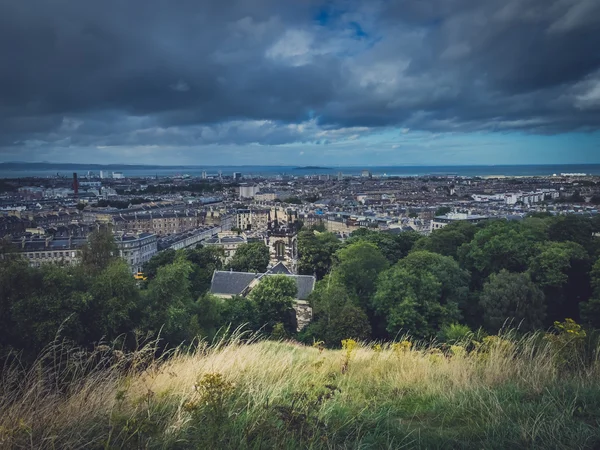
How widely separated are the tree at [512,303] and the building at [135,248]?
3654 cm

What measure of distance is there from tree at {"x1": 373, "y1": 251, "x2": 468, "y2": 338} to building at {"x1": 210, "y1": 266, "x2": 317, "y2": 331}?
5.11 meters

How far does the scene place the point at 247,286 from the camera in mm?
26953

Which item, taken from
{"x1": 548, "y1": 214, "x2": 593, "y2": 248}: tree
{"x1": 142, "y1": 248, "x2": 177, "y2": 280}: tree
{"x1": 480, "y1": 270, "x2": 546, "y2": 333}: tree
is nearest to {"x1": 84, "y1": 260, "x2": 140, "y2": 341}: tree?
{"x1": 480, "y1": 270, "x2": 546, "y2": 333}: tree

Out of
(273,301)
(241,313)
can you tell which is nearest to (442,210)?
(273,301)

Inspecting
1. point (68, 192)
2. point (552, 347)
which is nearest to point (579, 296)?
point (552, 347)

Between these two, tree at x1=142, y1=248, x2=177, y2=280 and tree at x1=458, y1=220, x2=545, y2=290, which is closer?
tree at x1=458, y1=220, x2=545, y2=290

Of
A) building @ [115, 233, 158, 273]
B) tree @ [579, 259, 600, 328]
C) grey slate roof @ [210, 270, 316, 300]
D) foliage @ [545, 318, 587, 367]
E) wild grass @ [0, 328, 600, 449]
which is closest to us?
wild grass @ [0, 328, 600, 449]

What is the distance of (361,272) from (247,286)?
26.1 ft

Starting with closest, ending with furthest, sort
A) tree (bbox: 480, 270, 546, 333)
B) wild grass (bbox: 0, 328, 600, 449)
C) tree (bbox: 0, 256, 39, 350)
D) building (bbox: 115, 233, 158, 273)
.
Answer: wild grass (bbox: 0, 328, 600, 449), tree (bbox: 0, 256, 39, 350), tree (bbox: 480, 270, 546, 333), building (bbox: 115, 233, 158, 273)

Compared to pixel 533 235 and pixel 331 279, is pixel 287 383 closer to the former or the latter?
pixel 331 279

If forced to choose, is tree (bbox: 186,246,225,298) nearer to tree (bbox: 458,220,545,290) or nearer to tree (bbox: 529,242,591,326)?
tree (bbox: 458,220,545,290)

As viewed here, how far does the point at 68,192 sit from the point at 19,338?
144551 mm

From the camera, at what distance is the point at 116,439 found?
3.15 m

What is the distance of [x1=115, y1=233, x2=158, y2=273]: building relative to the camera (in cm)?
4553
